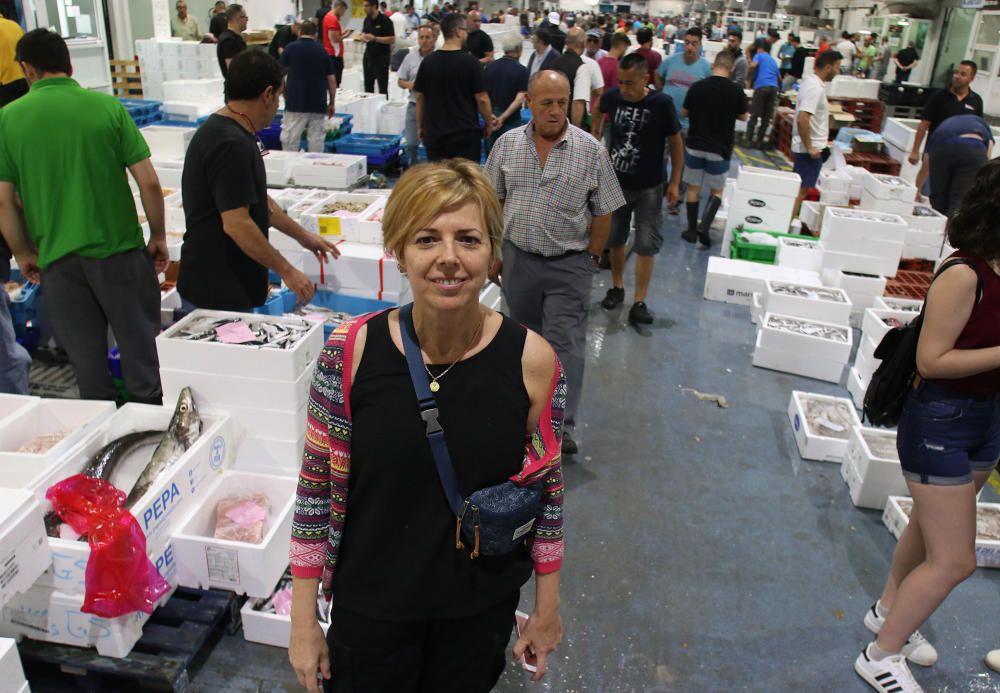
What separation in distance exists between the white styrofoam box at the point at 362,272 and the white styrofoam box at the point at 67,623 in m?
2.59

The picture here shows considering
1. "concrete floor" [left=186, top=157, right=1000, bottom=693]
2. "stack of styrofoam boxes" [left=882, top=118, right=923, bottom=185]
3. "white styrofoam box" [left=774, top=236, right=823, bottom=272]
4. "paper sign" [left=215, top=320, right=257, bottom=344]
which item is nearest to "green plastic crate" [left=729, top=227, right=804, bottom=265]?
"white styrofoam box" [left=774, top=236, right=823, bottom=272]

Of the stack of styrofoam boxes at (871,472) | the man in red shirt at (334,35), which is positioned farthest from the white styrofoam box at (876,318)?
the man in red shirt at (334,35)

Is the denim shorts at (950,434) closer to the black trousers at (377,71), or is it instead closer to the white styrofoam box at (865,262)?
the white styrofoam box at (865,262)

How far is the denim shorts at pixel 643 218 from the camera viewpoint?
18.3 feet

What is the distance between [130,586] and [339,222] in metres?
3.08

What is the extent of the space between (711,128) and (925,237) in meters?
2.16

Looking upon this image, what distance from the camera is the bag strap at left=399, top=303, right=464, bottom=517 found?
1.43 m

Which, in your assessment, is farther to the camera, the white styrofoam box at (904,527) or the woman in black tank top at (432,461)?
the white styrofoam box at (904,527)

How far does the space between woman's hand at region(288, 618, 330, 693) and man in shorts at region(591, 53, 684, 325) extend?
14.7 feet

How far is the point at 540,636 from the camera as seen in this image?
1724mm

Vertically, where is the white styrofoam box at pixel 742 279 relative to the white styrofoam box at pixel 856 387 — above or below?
above

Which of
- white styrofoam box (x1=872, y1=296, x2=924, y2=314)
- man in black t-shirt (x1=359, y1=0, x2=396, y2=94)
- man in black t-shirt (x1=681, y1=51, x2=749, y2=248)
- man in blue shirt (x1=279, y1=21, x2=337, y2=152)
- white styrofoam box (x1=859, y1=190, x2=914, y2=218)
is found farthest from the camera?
man in black t-shirt (x1=359, y1=0, x2=396, y2=94)

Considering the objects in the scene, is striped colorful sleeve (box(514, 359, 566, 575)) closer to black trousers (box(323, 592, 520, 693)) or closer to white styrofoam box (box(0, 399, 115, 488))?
black trousers (box(323, 592, 520, 693))

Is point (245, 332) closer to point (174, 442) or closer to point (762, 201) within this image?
point (174, 442)
